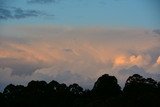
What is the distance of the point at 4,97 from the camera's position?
433 ft

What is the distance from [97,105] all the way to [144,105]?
32.8ft

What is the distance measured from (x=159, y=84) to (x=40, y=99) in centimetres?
3044

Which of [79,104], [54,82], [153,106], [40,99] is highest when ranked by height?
[54,82]

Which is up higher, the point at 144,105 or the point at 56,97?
the point at 56,97

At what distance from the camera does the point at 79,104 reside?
10019cm

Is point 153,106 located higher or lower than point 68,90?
lower

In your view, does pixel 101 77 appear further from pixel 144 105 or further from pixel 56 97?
pixel 144 105

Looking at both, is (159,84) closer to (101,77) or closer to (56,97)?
(101,77)

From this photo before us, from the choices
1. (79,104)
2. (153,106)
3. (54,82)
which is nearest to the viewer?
(153,106)

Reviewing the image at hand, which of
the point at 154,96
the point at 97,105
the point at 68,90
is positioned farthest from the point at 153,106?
the point at 68,90

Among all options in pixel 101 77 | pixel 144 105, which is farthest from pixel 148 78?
pixel 144 105

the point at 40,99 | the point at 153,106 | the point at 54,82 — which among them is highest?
the point at 54,82

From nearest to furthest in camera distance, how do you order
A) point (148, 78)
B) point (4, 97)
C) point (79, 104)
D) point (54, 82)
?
point (79, 104), point (148, 78), point (4, 97), point (54, 82)

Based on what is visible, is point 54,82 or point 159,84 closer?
point 159,84
